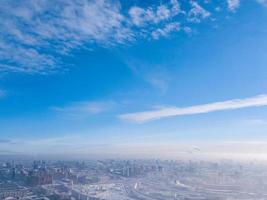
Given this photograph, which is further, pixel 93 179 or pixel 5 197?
pixel 93 179

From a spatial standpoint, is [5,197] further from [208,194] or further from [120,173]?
[120,173]

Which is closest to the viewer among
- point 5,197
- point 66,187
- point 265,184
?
point 5,197

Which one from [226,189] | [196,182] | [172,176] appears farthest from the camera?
[172,176]

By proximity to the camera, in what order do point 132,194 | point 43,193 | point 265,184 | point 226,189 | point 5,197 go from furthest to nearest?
point 265,184, point 226,189, point 132,194, point 43,193, point 5,197

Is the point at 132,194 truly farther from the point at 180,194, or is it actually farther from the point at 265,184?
the point at 265,184

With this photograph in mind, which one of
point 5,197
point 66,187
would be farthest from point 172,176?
point 5,197

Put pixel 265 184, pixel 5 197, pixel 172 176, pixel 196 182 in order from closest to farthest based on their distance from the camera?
pixel 5 197, pixel 265 184, pixel 196 182, pixel 172 176

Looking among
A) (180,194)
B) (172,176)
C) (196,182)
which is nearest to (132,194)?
(180,194)

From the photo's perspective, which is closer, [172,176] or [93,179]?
[93,179]
